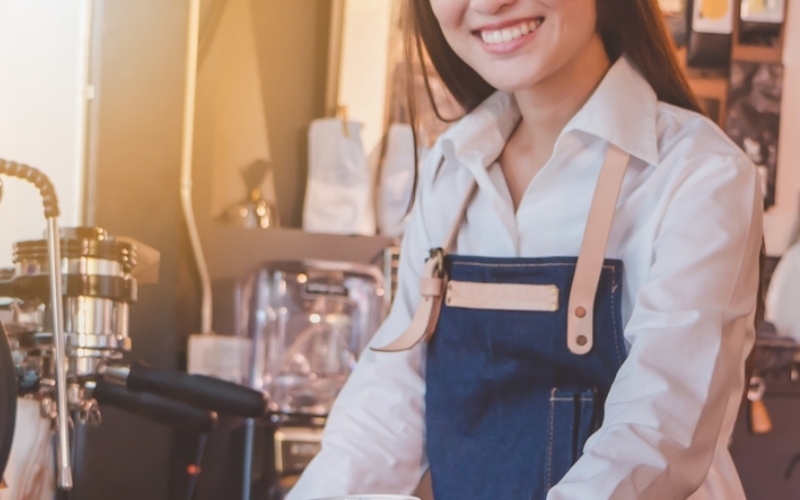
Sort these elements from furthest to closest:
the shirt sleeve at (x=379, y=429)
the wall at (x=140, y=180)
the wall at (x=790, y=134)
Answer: the wall at (x=790, y=134) → the wall at (x=140, y=180) → the shirt sleeve at (x=379, y=429)

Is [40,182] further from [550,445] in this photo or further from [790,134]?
[790,134]

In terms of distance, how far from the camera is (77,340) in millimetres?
783

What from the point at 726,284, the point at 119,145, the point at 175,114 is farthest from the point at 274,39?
the point at 726,284

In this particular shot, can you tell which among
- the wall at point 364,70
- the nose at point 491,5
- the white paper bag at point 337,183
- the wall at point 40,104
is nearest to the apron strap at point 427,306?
the nose at point 491,5

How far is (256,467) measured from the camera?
1.53 m

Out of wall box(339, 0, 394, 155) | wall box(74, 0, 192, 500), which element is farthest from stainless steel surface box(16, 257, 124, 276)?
wall box(339, 0, 394, 155)

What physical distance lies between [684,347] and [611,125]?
22 cm

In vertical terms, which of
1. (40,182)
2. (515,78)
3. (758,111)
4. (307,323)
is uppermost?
(758,111)

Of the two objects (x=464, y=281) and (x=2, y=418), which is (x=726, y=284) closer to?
(x=464, y=281)

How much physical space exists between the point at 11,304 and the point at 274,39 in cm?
124

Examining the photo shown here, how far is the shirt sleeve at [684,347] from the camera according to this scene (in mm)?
670

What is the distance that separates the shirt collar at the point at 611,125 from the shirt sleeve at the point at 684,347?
0.06m

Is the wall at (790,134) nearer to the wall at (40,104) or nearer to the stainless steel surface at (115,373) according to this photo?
the wall at (40,104)

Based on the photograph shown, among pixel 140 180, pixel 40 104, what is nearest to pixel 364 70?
pixel 140 180
